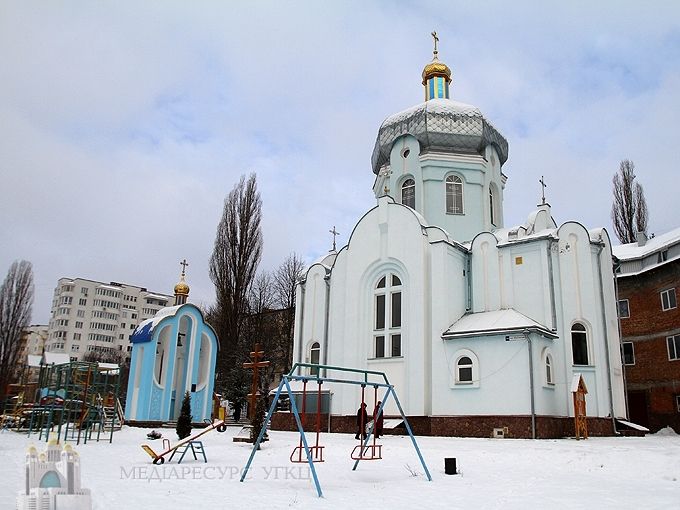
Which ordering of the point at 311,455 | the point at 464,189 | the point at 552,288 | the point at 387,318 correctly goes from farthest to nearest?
the point at 464,189 < the point at 387,318 < the point at 552,288 < the point at 311,455

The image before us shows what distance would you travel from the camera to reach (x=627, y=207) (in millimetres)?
30422

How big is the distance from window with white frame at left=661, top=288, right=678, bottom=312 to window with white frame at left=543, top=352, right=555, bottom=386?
8.22m

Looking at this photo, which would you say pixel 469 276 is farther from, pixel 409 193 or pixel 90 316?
pixel 90 316

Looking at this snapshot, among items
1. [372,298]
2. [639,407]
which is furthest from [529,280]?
[639,407]

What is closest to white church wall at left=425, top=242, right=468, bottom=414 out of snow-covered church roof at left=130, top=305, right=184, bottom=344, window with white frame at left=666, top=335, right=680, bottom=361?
window with white frame at left=666, top=335, right=680, bottom=361

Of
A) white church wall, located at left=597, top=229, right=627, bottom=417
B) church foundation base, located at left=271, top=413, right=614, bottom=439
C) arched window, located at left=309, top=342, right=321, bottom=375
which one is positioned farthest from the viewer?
arched window, located at left=309, top=342, right=321, bottom=375

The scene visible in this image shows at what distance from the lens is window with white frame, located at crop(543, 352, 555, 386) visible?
18219 millimetres

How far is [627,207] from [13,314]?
38.0m

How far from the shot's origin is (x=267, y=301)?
125 feet

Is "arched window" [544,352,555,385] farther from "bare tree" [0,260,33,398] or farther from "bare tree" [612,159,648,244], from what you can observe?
"bare tree" [0,260,33,398]

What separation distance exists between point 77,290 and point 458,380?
60909 mm

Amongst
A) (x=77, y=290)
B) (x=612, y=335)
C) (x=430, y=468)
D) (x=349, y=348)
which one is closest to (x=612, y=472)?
(x=430, y=468)

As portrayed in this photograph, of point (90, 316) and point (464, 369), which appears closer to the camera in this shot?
point (464, 369)

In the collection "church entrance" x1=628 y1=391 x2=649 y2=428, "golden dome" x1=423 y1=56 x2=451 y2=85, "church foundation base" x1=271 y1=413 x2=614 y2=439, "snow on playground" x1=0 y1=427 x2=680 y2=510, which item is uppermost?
"golden dome" x1=423 y1=56 x2=451 y2=85
